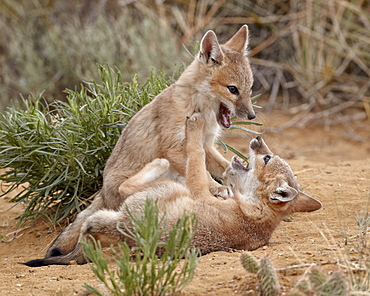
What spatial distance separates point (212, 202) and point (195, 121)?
2.81 ft

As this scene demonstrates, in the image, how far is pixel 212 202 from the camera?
467 cm

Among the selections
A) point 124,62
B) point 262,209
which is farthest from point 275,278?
point 124,62

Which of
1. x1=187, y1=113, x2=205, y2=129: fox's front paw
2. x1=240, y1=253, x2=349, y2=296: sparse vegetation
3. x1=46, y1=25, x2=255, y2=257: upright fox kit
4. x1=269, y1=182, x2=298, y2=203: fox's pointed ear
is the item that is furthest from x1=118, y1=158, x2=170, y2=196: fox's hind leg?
x1=240, y1=253, x2=349, y2=296: sparse vegetation

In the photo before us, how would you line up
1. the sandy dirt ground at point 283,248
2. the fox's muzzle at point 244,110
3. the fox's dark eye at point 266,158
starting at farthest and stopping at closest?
the fox's muzzle at point 244,110
the fox's dark eye at point 266,158
the sandy dirt ground at point 283,248

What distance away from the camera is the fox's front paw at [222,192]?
16.4 ft

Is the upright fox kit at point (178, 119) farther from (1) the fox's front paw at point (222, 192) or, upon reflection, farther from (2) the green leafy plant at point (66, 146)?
(2) the green leafy plant at point (66, 146)

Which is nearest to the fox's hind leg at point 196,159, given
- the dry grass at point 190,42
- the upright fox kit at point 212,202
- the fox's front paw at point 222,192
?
the upright fox kit at point 212,202

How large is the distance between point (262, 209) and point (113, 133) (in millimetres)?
1970

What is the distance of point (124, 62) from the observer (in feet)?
32.6

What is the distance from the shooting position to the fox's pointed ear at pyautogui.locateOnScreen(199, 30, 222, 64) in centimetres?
533

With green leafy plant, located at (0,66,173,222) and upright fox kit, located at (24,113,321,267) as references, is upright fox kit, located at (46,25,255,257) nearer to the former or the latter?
upright fox kit, located at (24,113,321,267)

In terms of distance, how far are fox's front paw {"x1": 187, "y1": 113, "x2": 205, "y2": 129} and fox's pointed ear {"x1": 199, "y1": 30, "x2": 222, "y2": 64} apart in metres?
0.60

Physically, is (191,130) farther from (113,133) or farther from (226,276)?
(226,276)

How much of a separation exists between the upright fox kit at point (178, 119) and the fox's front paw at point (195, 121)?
0.28ft
